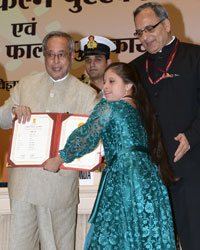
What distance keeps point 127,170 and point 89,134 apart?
26 cm

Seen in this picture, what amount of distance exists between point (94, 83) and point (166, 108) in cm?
152

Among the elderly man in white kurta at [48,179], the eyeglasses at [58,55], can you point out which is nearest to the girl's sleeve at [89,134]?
the elderly man in white kurta at [48,179]

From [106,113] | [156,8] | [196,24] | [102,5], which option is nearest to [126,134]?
[106,113]

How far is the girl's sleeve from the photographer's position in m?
2.17

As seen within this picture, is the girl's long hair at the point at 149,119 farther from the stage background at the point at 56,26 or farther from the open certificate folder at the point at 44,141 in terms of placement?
the stage background at the point at 56,26

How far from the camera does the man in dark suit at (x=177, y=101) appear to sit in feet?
7.34

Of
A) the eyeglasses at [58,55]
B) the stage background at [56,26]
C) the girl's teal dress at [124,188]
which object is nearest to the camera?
the girl's teal dress at [124,188]

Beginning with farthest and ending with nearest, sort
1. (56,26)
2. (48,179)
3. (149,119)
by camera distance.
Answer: (56,26) → (48,179) → (149,119)

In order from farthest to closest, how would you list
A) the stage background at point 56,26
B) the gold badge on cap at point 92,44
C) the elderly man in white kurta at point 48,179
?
1. the stage background at point 56,26
2. the gold badge on cap at point 92,44
3. the elderly man in white kurta at point 48,179

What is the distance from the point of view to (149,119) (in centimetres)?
228

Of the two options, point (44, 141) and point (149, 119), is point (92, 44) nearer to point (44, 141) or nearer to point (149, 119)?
point (44, 141)

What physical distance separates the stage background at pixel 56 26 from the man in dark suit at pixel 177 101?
3.02 metres

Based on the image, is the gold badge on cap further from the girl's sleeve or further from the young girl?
the girl's sleeve

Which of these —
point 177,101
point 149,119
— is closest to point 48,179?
point 149,119
